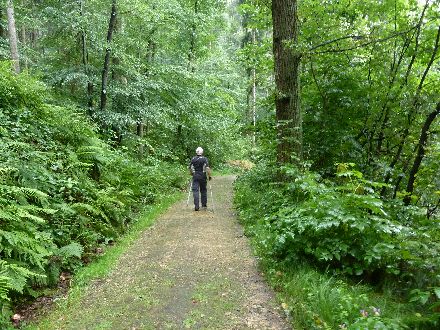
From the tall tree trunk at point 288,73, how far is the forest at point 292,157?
33 mm

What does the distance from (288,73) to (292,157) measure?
7.20 ft

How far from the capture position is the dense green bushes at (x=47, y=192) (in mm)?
4863

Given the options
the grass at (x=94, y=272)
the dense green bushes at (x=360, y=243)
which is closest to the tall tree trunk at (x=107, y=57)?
the grass at (x=94, y=272)

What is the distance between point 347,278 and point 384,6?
685 cm

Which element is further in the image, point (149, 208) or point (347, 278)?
point (149, 208)

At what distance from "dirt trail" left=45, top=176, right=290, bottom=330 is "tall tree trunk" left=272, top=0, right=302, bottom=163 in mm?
2524

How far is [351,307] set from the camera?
3.73 meters

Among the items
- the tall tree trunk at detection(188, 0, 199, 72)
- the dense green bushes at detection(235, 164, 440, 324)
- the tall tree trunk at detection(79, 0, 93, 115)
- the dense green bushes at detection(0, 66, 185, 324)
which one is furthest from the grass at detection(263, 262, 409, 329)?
the tall tree trunk at detection(188, 0, 199, 72)

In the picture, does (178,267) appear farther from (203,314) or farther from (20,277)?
(20,277)

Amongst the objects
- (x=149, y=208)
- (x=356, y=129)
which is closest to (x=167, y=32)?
(x=149, y=208)

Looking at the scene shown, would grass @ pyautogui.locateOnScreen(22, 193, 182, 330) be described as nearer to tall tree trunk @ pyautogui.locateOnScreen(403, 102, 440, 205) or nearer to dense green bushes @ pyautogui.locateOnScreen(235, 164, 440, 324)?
dense green bushes @ pyautogui.locateOnScreen(235, 164, 440, 324)

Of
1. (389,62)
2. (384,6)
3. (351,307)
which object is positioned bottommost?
(351,307)

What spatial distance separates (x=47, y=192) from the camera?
6691 mm

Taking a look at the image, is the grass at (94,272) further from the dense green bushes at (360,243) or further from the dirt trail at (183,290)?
the dense green bushes at (360,243)
